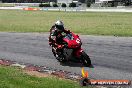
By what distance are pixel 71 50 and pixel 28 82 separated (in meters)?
3.42

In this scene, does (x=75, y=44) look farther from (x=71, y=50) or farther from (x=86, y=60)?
(x=86, y=60)

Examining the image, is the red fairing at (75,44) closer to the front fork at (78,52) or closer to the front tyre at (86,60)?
the front fork at (78,52)

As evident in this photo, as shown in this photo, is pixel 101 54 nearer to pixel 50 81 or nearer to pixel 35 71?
pixel 35 71

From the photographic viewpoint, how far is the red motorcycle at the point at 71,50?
12664 mm

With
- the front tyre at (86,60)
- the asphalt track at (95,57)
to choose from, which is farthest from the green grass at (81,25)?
the front tyre at (86,60)

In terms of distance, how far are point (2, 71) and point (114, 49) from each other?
21.6ft

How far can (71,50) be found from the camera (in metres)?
12.8

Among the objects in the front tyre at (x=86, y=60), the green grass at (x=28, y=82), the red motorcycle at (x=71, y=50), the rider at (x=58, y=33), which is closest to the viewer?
the green grass at (x=28, y=82)

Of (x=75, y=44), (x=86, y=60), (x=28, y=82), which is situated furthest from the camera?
(x=75, y=44)

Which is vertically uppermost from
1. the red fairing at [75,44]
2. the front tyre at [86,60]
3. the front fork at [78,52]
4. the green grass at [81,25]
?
the red fairing at [75,44]

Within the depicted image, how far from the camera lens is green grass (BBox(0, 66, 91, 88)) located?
932 centimetres

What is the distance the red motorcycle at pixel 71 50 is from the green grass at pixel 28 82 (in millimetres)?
2364

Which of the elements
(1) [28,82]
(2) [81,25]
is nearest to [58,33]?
(1) [28,82]

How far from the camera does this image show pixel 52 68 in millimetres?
12492
